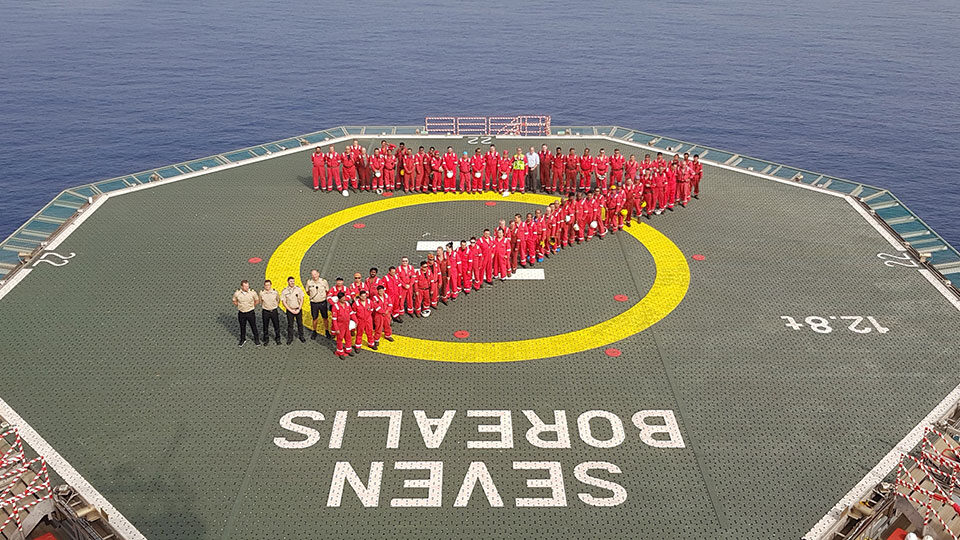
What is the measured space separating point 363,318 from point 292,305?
6.37 feet

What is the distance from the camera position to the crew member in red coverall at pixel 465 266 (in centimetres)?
2209

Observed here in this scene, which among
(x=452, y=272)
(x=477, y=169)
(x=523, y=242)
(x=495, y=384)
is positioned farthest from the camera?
(x=477, y=169)

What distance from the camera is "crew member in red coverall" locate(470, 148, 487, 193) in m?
30.0

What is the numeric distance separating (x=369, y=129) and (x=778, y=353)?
24116 mm

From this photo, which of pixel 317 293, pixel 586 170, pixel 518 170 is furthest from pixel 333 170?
pixel 317 293

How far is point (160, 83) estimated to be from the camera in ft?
278

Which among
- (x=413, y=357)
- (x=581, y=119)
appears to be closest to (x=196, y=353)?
(x=413, y=357)

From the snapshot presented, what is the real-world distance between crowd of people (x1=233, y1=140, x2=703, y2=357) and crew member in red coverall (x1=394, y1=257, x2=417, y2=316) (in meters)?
0.03

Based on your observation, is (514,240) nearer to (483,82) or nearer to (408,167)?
(408,167)

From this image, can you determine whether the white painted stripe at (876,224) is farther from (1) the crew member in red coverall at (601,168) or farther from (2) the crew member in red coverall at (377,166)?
(2) the crew member in red coverall at (377,166)

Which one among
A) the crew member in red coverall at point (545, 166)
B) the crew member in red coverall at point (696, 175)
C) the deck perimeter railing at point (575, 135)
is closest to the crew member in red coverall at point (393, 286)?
the crew member in red coverall at point (545, 166)

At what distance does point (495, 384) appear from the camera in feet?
59.1

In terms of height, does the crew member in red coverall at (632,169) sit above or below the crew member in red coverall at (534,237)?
above

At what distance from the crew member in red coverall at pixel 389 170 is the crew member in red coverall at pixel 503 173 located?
13.5 ft
